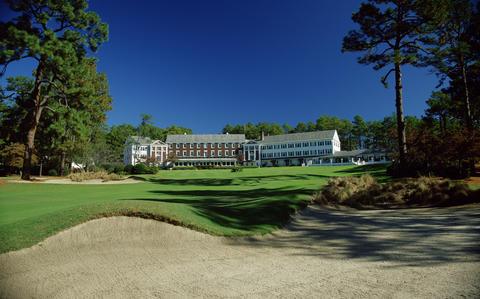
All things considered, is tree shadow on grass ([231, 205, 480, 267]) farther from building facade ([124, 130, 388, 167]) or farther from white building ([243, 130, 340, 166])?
building facade ([124, 130, 388, 167])

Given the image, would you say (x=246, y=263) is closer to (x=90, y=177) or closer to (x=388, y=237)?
(x=388, y=237)

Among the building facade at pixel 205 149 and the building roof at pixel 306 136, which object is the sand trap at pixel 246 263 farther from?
the building facade at pixel 205 149

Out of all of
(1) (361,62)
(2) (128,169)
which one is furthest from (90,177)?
(1) (361,62)

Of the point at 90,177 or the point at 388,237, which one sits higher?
the point at 90,177

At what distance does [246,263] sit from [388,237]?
14.5 ft

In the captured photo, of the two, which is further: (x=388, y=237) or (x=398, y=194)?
(x=398, y=194)

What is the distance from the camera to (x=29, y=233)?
6.57 meters

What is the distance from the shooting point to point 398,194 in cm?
1514

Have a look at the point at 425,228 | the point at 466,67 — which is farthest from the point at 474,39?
the point at 425,228

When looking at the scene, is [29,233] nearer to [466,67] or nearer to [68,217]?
[68,217]

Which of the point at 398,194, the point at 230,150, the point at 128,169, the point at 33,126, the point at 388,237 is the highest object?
the point at 230,150

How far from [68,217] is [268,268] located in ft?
17.7

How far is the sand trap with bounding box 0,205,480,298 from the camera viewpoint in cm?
443

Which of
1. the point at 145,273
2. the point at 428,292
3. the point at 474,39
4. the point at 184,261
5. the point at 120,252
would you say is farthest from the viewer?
the point at 474,39
